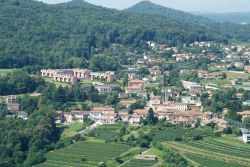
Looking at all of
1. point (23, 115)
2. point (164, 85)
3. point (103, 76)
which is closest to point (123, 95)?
point (164, 85)

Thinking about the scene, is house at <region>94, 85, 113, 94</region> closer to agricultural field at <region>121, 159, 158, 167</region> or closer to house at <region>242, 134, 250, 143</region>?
house at <region>242, 134, 250, 143</region>

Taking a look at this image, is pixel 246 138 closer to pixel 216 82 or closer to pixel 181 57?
pixel 216 82

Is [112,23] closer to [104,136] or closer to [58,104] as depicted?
[58,104]

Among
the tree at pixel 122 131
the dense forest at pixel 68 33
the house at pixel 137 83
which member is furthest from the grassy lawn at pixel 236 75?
the tree at pixel 122 131

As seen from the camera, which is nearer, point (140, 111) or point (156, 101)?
point (140, 111)

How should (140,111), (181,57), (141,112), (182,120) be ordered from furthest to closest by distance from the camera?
1. (181,57)
2. (140,111)
3. (141,112)
4. (182,120)

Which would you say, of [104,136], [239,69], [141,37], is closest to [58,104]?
[104,136]

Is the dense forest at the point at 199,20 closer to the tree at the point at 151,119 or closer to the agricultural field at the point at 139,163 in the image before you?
the tree at the point at 151,119
